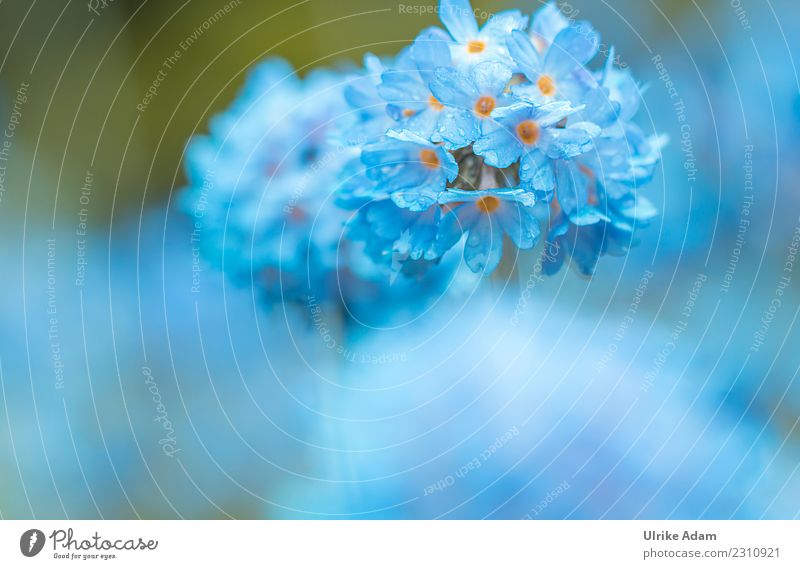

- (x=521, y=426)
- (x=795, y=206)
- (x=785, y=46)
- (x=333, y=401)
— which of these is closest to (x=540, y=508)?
(x=521, y=426)

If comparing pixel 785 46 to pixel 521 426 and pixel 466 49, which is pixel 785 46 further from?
pixel 521 426

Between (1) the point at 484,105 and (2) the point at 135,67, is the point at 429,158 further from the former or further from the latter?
(2) the point at 135,67
